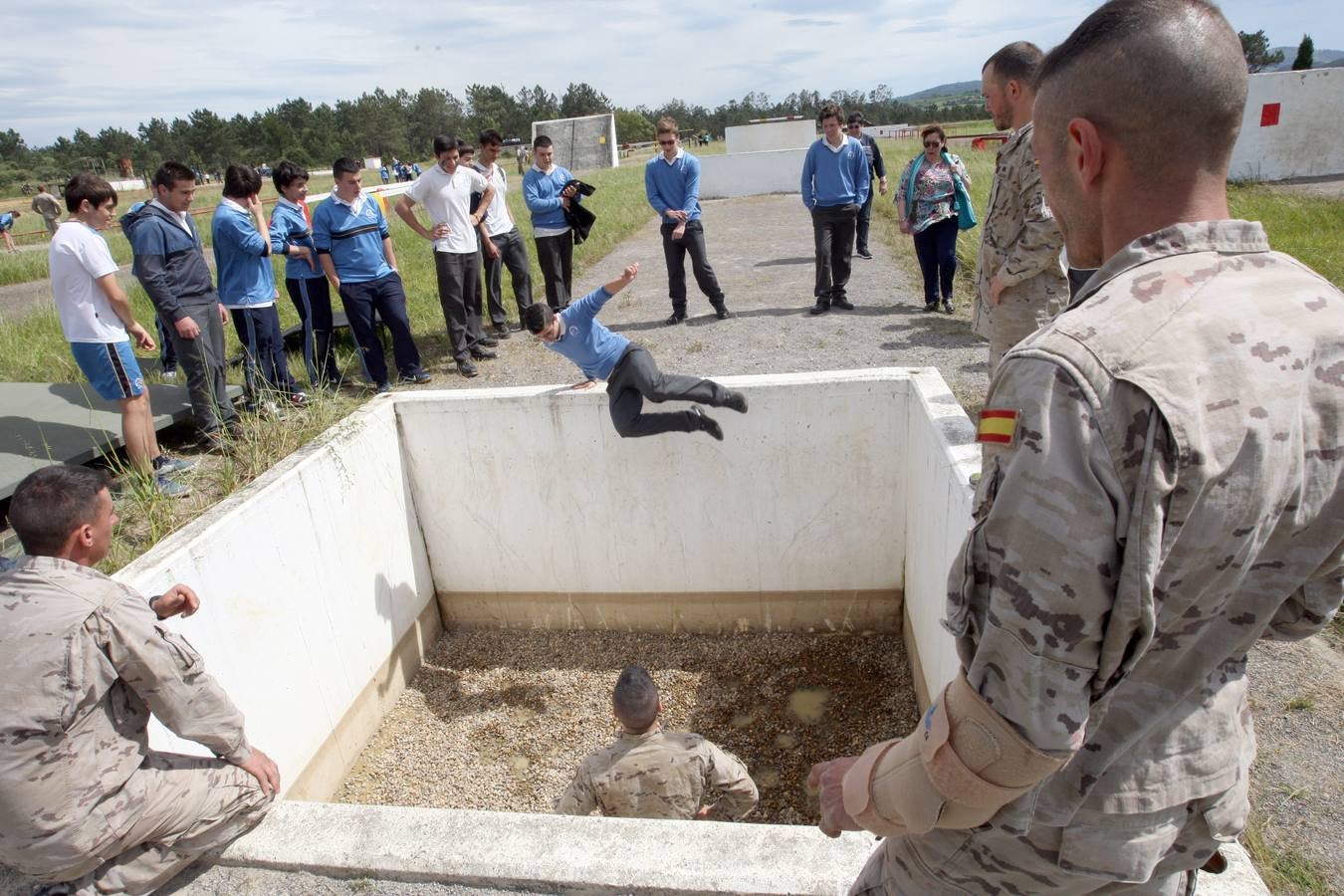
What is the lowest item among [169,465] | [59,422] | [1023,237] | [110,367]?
[169,465]

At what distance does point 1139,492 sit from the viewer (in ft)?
2.84

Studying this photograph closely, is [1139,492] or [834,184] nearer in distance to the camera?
[1139,492]

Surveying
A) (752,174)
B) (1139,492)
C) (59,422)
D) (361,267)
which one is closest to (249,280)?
(361,267)

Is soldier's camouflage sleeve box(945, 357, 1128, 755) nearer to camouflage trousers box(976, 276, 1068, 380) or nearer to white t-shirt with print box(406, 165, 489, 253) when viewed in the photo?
camouflage trousers box(976, 276, 1068, 380)

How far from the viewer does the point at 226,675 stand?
3.29 m

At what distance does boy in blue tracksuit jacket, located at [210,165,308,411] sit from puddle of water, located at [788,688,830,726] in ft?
11.2

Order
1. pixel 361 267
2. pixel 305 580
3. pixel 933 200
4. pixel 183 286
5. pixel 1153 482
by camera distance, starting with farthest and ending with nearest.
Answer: pixel 933 200 < pixel 361 267 < pixel 183 286 < pixel 305 580 < pixel 1153 482

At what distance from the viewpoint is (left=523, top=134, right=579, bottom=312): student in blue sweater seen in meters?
7.18

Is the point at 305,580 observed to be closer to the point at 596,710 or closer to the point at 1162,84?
the point at 596,710

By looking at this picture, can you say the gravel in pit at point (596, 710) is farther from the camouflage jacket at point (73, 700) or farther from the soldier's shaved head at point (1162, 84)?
the soldier's shaved head at point (1162, 84)

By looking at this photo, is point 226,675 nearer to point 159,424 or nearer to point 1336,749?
point 159,424

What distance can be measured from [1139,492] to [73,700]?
2305 mm

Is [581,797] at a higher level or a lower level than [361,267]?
lower

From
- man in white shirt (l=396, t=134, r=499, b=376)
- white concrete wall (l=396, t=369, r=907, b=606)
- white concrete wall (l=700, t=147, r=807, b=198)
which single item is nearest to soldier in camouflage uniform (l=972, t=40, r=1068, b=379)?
white concrete wall (l=396, t=369, r=907, b=606)
